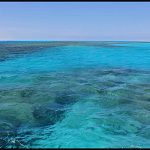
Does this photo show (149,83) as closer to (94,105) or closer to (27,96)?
(94,105)

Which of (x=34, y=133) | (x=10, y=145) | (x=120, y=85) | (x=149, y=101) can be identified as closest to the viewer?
(x=10, y=145)

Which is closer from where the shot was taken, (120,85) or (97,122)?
(97,122)

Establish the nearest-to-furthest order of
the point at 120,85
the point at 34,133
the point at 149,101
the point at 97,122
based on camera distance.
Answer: the point at 34,133
the point at 97,122
the point at 149,101
the point at 120,85

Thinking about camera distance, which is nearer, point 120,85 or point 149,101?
point 149,101

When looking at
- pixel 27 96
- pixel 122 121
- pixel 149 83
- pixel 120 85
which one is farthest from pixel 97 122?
pixel 149 83

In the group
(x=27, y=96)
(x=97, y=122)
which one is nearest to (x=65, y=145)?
(x=97, y=122)

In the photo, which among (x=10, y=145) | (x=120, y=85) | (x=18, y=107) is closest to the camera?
(x=10, y=145)

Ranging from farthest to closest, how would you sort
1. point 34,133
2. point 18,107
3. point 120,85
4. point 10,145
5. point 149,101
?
point 120,85 → point 149,101 → point 18,107 → point 34,133 → point 10,145

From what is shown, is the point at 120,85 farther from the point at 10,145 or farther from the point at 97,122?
the point at 10,145
